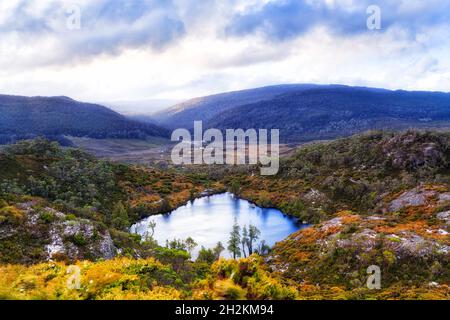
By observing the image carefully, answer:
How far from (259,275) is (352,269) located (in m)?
34.1

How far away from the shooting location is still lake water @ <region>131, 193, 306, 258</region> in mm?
85188

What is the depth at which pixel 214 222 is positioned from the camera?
9794 cm

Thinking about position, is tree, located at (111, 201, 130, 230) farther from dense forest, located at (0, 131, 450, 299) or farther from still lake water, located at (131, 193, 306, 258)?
still lake water, located at (131, 193, 306, 258)

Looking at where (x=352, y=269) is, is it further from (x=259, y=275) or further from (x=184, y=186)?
(x=184, y=186)

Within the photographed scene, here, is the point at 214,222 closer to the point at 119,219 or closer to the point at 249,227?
the point at 249,227

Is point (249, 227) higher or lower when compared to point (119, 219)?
lower

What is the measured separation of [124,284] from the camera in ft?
47.3

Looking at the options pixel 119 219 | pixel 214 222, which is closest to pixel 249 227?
pixel 214 222

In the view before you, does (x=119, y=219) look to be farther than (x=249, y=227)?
No

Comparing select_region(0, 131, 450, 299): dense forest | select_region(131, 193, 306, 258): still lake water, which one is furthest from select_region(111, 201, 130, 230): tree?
select_region(131, 193, 306, 258): still lake water

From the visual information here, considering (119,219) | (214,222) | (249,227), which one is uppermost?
(119,219)

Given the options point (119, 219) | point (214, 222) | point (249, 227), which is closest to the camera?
point (119, 219)

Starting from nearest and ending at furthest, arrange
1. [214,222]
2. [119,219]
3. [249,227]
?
[119,219], [249,227], [214,222]
